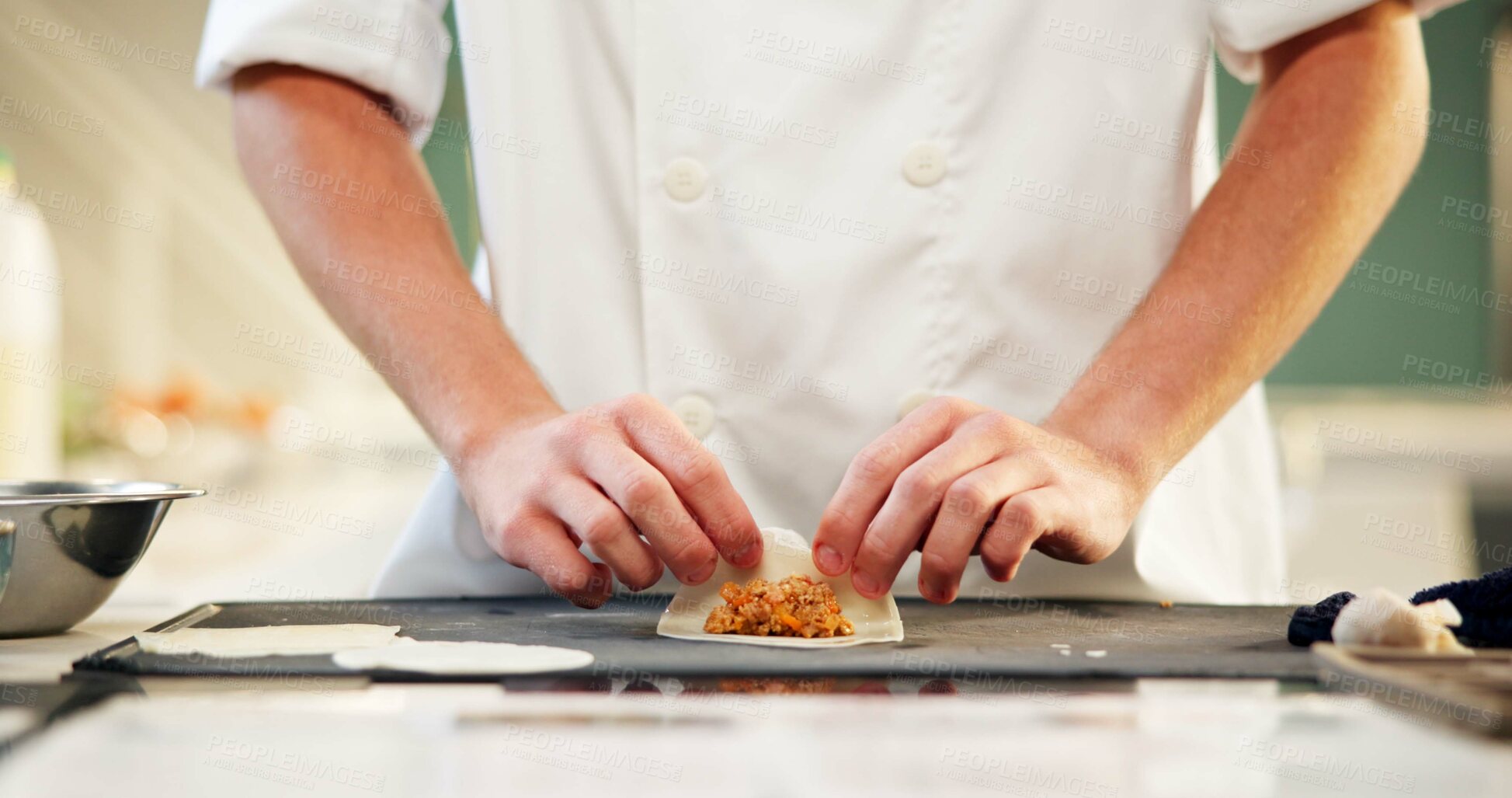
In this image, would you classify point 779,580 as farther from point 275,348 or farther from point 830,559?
point 275,348

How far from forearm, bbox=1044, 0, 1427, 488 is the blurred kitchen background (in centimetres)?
99

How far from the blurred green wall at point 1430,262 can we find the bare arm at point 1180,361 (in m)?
3.18

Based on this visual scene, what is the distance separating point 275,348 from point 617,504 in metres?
3.84

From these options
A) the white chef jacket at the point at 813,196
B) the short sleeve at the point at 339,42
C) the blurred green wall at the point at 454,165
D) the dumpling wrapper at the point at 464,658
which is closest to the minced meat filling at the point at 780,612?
the dumpling wrapper at the point at 464,658

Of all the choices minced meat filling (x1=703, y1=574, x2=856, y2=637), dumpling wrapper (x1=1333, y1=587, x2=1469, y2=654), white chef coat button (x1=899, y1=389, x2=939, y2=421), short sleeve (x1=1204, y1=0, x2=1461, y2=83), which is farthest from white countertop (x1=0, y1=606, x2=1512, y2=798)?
short sleeve (x1=1204, y1=0, x2=1461, y2=83)

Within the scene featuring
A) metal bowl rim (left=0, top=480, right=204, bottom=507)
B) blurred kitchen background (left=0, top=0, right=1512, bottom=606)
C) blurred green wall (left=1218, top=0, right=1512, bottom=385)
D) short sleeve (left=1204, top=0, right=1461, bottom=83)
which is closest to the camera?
metal bowl rim (left=0, top=480, right=204, bottom=507)

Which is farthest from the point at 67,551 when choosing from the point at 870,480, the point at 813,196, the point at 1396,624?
the point at 1396,624

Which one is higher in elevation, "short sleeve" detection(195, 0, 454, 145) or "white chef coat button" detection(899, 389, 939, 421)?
"short sleeve" detection(195, 0, 454, 145)

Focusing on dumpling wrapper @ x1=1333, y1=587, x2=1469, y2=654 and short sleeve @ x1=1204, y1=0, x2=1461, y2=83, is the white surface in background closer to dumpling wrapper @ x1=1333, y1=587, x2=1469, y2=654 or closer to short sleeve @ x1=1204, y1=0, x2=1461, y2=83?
dumpling wrapper @ x1=1333, y1=587, x2=1469, y2=654

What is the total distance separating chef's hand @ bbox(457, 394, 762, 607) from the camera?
811 millimetres

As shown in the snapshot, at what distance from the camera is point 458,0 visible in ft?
3.85

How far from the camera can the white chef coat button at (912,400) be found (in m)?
1.09

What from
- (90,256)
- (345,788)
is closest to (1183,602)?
(345,788)

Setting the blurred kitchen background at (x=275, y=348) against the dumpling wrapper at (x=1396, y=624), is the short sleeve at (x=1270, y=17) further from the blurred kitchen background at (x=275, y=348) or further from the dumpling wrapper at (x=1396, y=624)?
the blurred kitchen background at (x=275, y=348)
